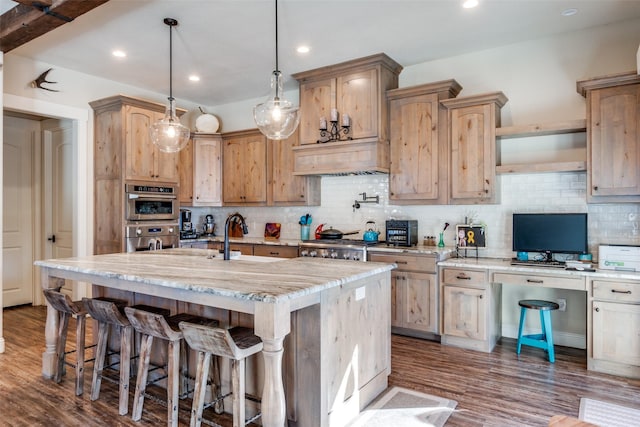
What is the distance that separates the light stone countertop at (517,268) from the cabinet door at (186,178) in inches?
154

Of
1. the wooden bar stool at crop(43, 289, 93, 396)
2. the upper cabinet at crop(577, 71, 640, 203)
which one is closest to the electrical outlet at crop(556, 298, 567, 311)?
the upper cabinet at crop(577, 71, 640, 203)

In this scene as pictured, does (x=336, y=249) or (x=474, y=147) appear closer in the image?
(x=474, y=147)

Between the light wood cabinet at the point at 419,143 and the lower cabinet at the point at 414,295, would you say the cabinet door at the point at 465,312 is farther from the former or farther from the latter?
the light wood cabinet at the point at 419,143

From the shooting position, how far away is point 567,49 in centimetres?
401

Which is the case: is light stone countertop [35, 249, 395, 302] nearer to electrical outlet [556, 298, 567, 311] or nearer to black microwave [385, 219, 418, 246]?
black microwave [385, 219, 418, 246]

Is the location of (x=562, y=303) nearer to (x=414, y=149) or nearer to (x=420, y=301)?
(x=420, y=301)

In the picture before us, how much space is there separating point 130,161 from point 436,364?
Result: 4.15 meters

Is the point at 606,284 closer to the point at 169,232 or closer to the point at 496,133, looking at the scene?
the point at 496,133

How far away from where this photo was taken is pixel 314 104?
16.5ft

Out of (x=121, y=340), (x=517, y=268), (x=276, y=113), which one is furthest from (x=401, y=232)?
(x=121, y=340)

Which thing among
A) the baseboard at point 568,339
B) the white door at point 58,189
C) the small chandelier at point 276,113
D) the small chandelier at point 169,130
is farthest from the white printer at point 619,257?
the white door at point 58,189

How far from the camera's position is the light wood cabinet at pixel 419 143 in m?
4.39

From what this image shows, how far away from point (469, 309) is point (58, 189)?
5824 mm

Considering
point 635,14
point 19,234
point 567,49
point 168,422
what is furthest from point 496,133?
point 19,234
